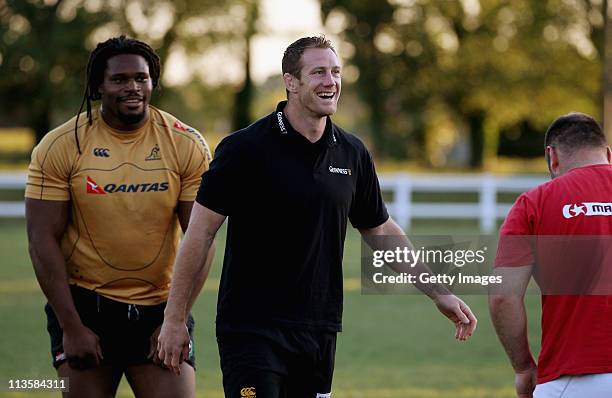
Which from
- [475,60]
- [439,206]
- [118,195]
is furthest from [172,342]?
[475,60]

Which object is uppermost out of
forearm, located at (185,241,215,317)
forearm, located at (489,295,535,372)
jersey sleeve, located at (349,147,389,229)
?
jersey sleeve, located at (349,147,389,229)

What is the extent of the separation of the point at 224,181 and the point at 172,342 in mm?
774

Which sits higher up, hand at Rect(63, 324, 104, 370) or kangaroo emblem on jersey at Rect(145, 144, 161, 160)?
kangaroo emblem on jersey at Rect(145, 144, 161, 160)

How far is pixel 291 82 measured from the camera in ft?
16.2

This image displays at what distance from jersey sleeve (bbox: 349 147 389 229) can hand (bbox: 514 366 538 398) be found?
1.09 m

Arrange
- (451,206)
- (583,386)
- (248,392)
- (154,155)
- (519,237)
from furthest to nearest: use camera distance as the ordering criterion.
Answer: (451,206), (154,155), (248,392), (519,237), (583,386)

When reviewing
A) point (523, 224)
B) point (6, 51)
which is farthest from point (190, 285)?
point (6, 51)

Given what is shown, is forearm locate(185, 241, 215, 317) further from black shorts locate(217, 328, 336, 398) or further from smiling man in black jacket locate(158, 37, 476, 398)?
black shorts locate(217, 328, 336, 398)

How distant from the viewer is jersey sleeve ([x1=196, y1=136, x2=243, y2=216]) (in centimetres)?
471

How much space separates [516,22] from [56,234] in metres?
41.7

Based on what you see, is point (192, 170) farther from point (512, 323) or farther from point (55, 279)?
point (512, 323)

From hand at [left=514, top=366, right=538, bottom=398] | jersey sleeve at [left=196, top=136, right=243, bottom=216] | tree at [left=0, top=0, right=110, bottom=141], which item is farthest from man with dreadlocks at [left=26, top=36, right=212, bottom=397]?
tree at [left=0, top=0, right=110, bottom=141]

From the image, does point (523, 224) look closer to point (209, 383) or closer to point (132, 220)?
point (132, 220)

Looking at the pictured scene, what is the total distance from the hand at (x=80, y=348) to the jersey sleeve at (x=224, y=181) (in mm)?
963
